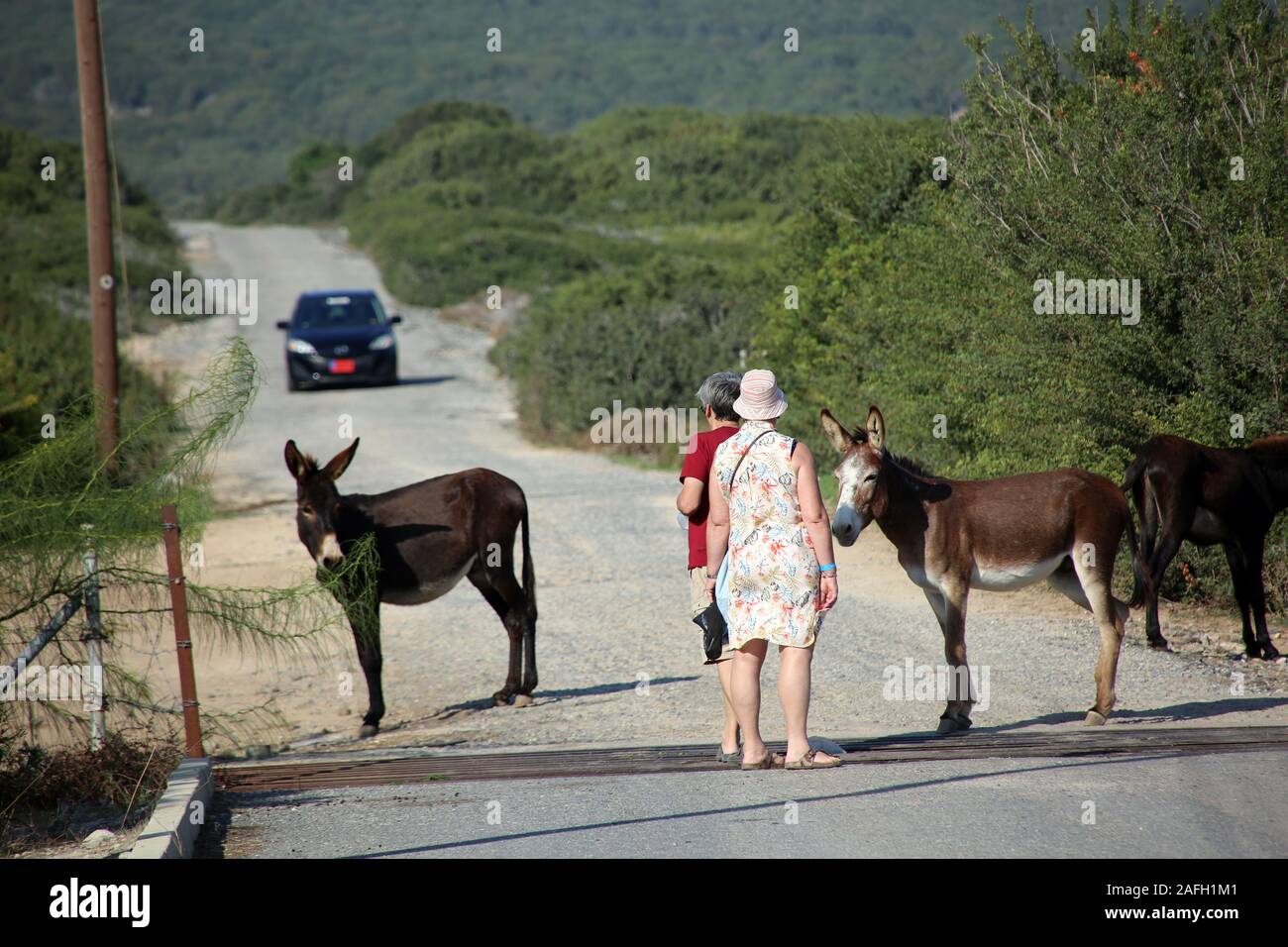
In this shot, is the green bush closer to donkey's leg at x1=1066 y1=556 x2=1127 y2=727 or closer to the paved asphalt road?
donkey's leg at x1=1066 y1=556 x2=1127 y2=727

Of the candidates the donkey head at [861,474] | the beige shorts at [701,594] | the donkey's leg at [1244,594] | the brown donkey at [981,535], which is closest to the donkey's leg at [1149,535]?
the donkey's leg at [1244,594]

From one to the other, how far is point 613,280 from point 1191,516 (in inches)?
874

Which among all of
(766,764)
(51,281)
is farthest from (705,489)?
(51,281)

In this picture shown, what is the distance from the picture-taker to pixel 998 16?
613 inches

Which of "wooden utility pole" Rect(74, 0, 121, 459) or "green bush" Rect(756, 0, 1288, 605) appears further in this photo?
"wooden utility pole" Rect(74, 0, 121, 459)

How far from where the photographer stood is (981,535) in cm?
903

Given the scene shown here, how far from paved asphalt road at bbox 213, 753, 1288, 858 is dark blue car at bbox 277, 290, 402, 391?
82.3ft

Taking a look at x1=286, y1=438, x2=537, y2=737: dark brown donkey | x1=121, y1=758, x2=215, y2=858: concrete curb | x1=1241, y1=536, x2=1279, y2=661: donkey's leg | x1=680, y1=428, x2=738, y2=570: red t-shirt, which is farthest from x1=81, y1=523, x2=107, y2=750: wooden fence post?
x1=1241, y1=536, x2=1279, y2=661: donkey's leg

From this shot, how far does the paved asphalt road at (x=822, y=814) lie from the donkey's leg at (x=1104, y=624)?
4.24ft

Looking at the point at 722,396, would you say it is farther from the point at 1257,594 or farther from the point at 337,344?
the point at 337,344

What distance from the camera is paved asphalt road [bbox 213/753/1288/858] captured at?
6.30 metres

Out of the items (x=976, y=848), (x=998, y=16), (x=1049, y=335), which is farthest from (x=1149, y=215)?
(x=976, y=848)

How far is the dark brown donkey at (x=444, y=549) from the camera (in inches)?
425

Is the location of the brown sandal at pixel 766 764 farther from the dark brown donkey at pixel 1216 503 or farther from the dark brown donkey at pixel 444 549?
the dark brown donkey at pixel 1216 503
